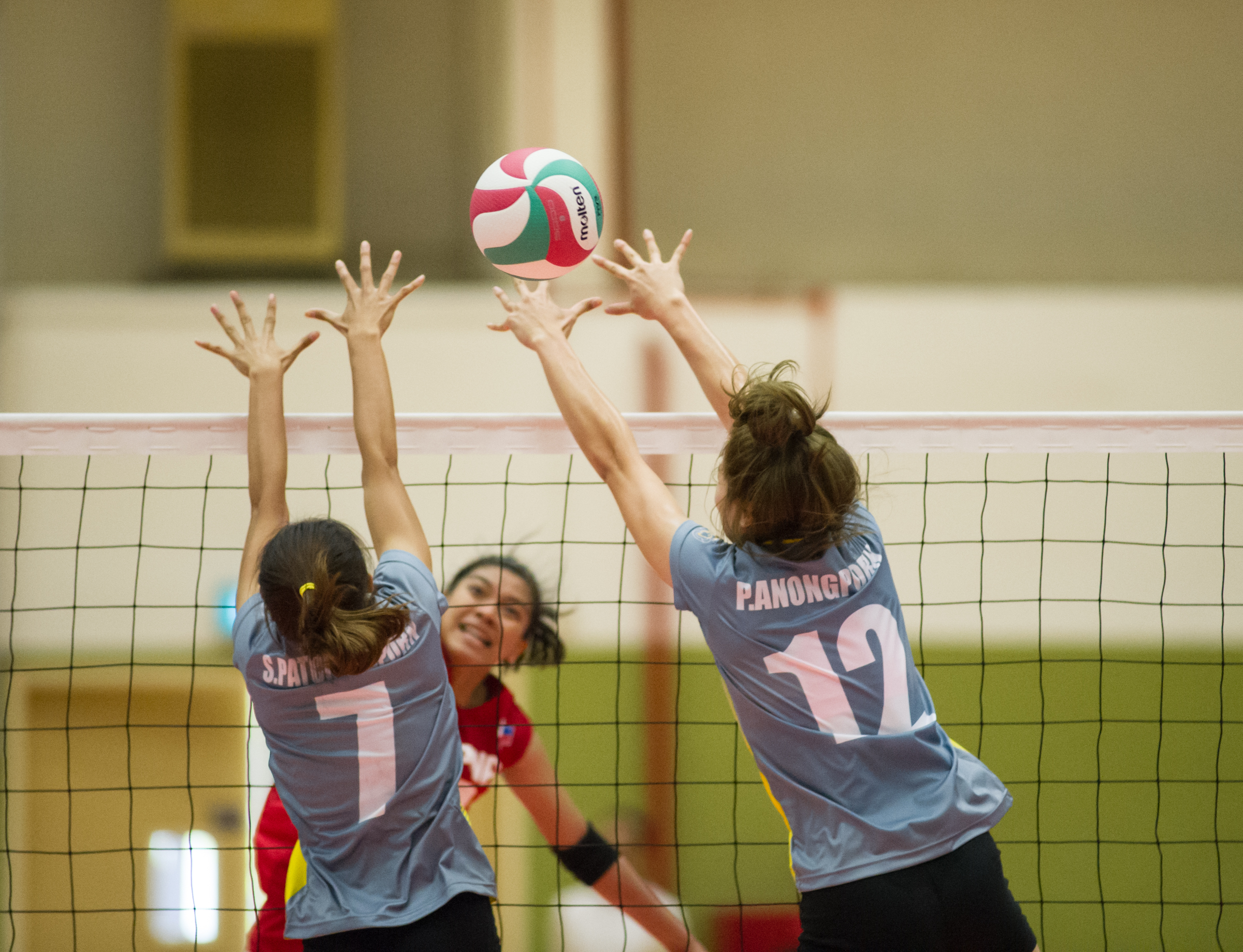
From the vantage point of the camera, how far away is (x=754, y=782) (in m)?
5.21

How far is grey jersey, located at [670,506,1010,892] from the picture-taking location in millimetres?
1780

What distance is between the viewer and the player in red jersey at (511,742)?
3.02 m

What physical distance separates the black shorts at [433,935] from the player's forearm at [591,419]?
0.81 metres

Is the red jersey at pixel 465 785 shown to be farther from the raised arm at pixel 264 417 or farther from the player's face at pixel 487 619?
the raised arm at pixel 264 417

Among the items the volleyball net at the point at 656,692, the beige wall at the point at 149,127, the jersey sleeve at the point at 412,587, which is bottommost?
the volleyball net at the point at 656,692

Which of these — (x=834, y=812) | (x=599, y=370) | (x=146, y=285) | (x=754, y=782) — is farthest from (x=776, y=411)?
(x=146, y=285)

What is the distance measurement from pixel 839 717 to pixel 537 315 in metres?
1.06

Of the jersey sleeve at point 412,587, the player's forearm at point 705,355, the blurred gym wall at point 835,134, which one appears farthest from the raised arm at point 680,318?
the blurred gym wall at point 835,134

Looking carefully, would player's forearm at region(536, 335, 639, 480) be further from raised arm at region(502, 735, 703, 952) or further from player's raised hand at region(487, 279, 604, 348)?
raised arm at region(502, 735, 703, 952)

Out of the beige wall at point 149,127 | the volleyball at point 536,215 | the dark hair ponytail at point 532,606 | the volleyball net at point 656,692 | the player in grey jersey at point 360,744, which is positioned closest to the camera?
the player in grey jersey at point 360,744

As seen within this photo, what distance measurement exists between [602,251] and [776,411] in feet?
14.4

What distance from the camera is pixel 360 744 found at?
6.26 feet

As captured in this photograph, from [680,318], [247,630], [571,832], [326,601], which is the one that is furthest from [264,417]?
[571,832]

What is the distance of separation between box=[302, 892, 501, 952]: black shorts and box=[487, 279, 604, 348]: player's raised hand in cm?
109
